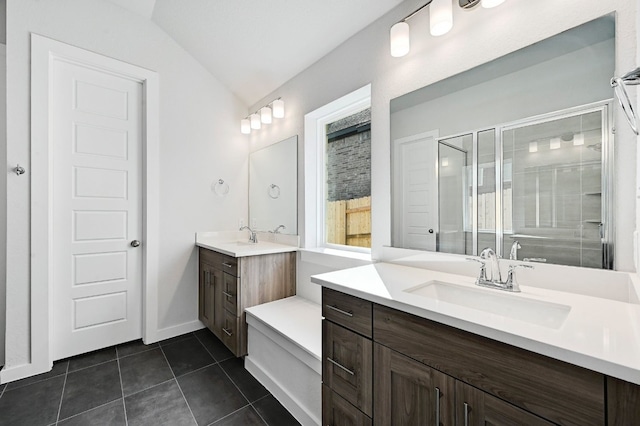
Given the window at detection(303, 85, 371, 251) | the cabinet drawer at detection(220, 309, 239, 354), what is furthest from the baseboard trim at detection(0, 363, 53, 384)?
the window at detection(303, 85, 371, 251)

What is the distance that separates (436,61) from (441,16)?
0.74 feet

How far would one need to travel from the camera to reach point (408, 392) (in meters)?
0.97

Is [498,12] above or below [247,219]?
above

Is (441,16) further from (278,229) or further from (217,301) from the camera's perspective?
(217,301)

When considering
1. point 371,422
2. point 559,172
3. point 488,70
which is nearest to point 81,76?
point 488,70

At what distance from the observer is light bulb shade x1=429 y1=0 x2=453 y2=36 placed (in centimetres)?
130

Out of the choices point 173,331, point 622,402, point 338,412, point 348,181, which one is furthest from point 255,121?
point 622,402

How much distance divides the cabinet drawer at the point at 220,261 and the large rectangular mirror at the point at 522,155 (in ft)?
4.38

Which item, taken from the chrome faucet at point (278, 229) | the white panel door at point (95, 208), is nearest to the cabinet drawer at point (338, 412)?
the chrome faucet at point (278, 229)

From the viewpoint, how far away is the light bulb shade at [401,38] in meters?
1.48

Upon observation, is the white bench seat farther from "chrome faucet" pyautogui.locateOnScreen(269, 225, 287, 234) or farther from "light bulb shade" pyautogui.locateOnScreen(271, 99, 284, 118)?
"light bulb shade" pyautogui.locateOnScreen(271, 99, 284, 118)

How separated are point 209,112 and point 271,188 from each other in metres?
1.06

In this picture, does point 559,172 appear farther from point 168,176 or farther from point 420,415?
point 168,176

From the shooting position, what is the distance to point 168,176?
2617 millimetres
